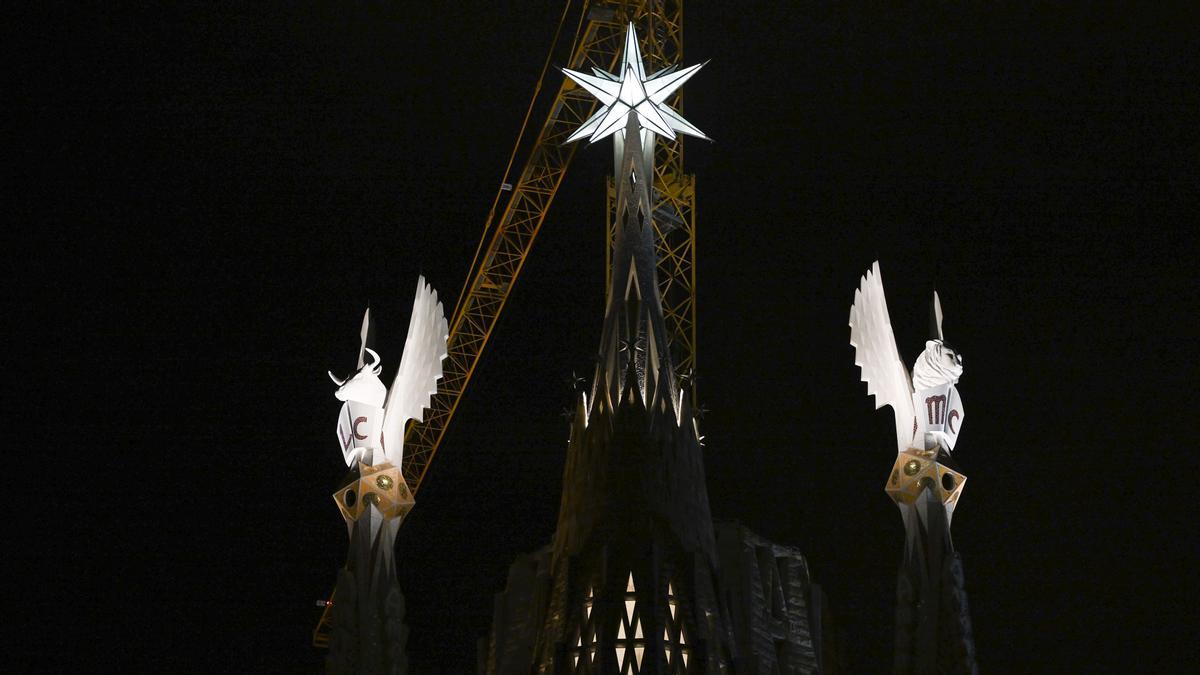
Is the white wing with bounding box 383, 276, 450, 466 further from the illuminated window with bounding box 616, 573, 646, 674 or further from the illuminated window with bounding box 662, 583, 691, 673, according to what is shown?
the illuminated window with bounding box 662, 583, 691, 673

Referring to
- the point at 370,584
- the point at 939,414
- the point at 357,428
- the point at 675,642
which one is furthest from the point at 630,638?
the point at 939,414

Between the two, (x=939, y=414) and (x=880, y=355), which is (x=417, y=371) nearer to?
(x=880, y=355)

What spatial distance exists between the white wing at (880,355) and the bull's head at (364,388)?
15163 millimetres

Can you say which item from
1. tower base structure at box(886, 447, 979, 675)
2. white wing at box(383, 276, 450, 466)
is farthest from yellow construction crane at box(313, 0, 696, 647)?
tower base structure at box(886, 447, 979, 675)

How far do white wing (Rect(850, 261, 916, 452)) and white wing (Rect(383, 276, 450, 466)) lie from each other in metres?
13.5

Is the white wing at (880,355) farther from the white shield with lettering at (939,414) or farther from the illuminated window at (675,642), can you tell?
the illuminated window at (675,642)

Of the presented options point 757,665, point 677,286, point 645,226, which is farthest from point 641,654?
point 677,286

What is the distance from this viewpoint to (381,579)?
52.4m

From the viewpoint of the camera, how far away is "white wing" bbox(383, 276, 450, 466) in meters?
54.8

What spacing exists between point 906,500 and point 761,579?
5584 millimetres

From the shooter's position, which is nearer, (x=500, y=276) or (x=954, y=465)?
(x=954, y=465)

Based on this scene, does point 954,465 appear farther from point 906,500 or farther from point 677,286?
point 677,286

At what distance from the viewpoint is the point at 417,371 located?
5544cm

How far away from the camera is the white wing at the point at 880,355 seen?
54281mm
